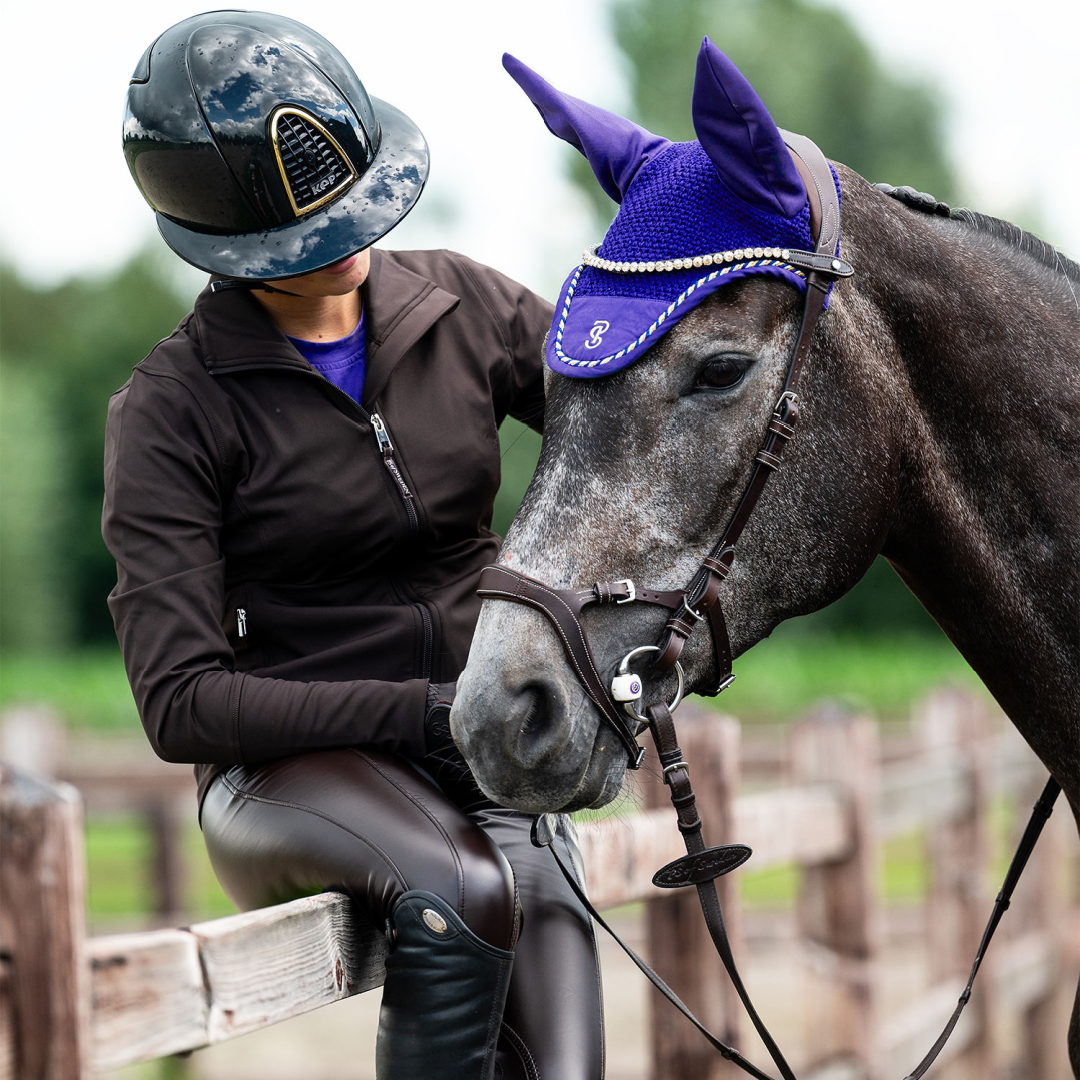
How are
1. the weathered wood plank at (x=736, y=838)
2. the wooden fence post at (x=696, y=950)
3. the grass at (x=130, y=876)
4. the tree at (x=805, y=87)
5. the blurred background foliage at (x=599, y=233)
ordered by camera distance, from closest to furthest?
the weathered wood plank at (x=736, y=838) < the wooden fence post at (x=696, y=950) < the grass at (x=130, y=876) < the blurred background foliage at (x=599, y=233) < the tree at (x=805, y=87)

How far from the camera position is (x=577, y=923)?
2098 millimetres

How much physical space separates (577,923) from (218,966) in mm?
602

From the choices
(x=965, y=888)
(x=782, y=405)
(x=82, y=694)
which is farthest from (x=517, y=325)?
(x=82, y=694)

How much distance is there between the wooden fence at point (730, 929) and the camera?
A: 185cm

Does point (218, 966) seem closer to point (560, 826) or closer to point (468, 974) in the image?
point (468, 974)

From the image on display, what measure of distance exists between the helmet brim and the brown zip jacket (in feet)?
0.36

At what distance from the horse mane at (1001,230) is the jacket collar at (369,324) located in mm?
915

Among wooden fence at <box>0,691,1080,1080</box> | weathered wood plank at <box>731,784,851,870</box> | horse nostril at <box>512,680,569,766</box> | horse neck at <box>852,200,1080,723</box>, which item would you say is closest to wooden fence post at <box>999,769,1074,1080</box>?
wooden fence at <box>0,691,1080,1080</box>

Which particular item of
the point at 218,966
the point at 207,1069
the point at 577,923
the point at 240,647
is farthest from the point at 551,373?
the point at 207,1069

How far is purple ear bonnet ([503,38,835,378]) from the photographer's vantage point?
6.40 feet

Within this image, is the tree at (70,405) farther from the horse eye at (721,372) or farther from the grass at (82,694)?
the horse eye at (721,372)

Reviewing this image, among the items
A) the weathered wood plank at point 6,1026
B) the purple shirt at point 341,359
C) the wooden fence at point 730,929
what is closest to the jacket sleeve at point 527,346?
the purple shirt at point 341,359

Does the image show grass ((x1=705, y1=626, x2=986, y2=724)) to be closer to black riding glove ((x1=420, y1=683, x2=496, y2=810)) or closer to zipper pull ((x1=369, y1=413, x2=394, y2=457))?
black riding glove ((x1=420, y1=683, x2=496, y2=810))

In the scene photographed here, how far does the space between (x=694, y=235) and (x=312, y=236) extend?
26.1 inches
